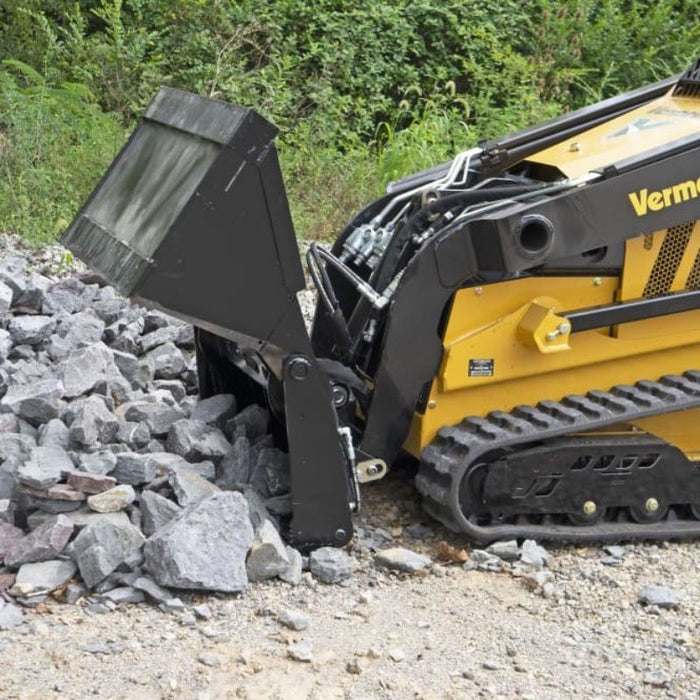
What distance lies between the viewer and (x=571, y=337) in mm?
4734

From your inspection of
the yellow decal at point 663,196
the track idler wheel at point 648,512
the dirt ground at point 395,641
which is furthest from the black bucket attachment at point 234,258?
the yellow decal at point 663,196

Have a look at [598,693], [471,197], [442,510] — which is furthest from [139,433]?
[598,693]

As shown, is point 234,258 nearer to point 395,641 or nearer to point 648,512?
point 395,641

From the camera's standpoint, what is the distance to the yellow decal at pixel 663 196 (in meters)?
4.63

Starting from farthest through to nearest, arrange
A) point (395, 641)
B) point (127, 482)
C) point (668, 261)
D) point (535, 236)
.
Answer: point (668, 261)
point (127, 482)
point (535, 236)
point (395, 641)

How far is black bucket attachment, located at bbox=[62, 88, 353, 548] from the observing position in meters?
4.13

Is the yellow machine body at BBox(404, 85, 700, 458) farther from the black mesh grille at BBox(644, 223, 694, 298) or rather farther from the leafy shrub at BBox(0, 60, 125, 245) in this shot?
the leafy shrub at BBox(0, 60, 125, 245)

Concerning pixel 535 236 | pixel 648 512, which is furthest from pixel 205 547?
pixel 648 512

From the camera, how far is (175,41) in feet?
36.3

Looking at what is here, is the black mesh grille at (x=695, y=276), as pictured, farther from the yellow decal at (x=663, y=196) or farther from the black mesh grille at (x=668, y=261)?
the yellow decal at (x=663, y=196)

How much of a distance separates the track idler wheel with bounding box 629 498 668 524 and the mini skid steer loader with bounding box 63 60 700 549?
0.01 m

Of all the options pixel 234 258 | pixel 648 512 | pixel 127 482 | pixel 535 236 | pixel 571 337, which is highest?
pixel 535 236

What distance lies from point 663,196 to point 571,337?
0.57 m

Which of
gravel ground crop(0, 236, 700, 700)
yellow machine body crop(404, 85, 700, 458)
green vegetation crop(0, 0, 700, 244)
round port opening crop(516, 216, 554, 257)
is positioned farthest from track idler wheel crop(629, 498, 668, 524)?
green vegetation crop(0, 0, 700, 244)
